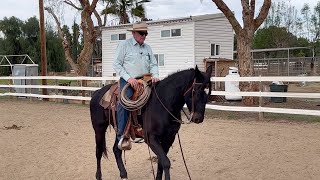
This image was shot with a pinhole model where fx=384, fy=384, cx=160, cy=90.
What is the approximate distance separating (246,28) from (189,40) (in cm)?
1002

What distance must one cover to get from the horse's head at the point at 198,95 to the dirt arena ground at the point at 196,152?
1797 millimetres

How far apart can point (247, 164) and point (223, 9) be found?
29.7ft

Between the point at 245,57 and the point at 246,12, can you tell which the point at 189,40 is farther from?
the point at 246,12

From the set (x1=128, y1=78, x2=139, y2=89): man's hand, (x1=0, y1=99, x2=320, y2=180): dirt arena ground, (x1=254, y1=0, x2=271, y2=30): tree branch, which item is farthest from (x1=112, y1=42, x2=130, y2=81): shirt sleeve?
(x1=254, y1=0, x2=271, y2=30): tree branch

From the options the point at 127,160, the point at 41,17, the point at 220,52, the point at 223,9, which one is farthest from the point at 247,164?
the point at 220,52

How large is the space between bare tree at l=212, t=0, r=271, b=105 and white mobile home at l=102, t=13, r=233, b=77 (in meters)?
9.17

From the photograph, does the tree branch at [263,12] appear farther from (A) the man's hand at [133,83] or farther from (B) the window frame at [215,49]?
(B) the window frame at [215,49]

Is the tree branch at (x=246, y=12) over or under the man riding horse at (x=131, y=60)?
over

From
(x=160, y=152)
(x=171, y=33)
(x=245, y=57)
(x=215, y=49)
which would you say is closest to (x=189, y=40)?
(x=171, y=33)

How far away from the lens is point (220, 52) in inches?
1017

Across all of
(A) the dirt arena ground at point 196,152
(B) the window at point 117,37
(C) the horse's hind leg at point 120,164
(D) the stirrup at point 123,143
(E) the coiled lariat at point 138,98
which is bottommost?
(A) the dirt arena ground at point 196,152

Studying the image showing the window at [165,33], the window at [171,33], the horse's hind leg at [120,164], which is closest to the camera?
the horse's hind leg at [120,164]

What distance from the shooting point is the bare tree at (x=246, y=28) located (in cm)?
1390

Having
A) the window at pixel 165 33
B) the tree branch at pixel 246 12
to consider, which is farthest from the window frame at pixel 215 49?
the tree branch at pixel 246 12
